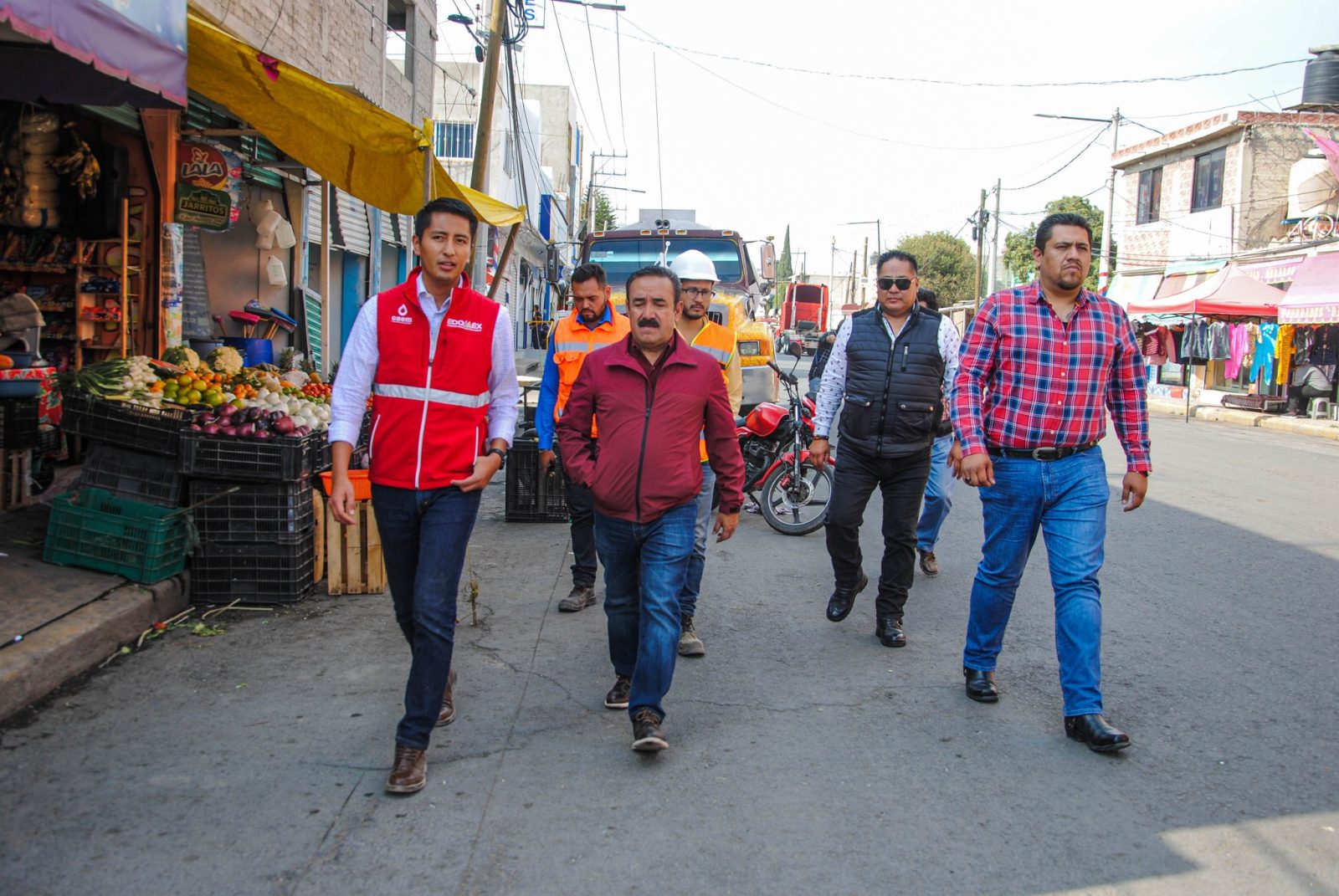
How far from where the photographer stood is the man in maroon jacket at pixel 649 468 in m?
3.94

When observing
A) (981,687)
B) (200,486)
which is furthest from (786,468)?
(200,486)

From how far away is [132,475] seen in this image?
19.3ft

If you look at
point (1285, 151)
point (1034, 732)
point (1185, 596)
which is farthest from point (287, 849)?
point (1285, 151)

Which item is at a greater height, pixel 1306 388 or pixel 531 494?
pixel 1306 388

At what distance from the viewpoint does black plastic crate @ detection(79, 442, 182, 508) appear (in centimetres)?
580

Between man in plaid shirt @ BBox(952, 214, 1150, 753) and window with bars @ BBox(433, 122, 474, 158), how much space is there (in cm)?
3592

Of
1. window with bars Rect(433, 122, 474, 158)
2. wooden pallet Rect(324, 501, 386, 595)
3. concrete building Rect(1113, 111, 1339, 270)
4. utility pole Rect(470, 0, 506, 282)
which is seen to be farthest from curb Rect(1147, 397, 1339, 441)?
window with bars Rect(433, 122, 474, 158)

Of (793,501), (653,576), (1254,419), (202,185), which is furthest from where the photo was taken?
(1254,419)

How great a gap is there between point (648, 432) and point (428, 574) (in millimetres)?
950

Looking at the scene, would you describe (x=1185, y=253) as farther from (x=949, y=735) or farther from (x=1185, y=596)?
(x=949, y=735)

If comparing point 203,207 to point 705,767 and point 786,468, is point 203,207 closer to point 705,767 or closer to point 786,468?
point 786,468

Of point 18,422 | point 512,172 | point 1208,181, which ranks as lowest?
point 18,422

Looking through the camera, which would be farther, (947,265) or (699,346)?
(947,265)

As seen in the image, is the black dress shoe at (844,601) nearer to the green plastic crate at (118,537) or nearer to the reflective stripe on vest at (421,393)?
the reflective stripe on vest at (421,393)
